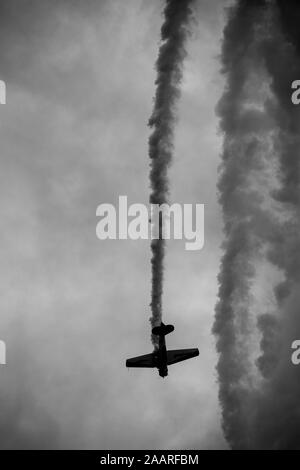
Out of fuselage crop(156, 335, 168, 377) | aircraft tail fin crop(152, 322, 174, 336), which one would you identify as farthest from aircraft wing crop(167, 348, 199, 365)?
aircraft tail fin crop(152, 322, 174, 336)

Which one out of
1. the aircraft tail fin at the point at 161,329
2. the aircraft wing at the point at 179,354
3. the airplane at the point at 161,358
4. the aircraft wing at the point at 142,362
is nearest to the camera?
the aircraft tail fin at the point at 161,329

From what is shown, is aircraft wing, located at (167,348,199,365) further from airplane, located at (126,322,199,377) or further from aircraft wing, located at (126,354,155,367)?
aircraft wing, located at (126,354,155,367)

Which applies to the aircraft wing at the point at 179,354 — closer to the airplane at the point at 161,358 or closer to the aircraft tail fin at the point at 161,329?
the airplane at the point at 161,358

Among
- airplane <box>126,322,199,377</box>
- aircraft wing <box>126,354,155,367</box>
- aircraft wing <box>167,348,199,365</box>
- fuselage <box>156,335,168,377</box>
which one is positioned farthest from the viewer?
aircraft wing <box>167,348,199,365</box>

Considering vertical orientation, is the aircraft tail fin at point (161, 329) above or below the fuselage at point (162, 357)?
above

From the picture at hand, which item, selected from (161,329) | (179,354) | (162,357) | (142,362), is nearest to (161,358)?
(162,357)

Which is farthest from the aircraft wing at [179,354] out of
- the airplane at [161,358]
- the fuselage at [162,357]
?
the fuselage at [162,357]

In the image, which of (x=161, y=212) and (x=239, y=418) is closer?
(x=161, y=212)

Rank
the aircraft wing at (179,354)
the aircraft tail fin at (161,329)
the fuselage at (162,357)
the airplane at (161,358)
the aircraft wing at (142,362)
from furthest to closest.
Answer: the aircraft wing at (179,354) → the aircraft wing at (142,362) → the airplane at (161,358) → the fuselage at (162,357) → the aircraft tail fin at (161,329)
